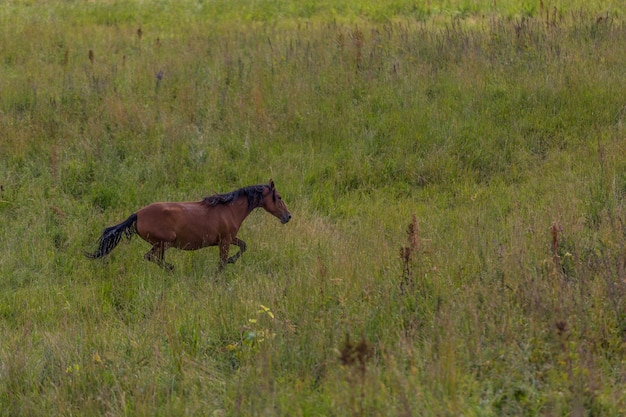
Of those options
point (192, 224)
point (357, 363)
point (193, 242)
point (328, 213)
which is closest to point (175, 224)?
point (192, 224)

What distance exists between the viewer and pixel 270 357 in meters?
4.68

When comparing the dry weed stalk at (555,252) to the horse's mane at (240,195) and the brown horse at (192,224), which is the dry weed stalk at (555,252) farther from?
the horse's mane at (240,195)

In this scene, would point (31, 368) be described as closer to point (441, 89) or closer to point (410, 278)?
point (410, 278)

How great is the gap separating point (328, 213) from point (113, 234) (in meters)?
2.52

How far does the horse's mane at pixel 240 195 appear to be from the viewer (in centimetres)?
736

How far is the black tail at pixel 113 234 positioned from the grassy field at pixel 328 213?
0.18 m

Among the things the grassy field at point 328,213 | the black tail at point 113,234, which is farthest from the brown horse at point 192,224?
the grassy field at point 328,213

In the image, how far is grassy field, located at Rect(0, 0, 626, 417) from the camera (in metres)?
4.47

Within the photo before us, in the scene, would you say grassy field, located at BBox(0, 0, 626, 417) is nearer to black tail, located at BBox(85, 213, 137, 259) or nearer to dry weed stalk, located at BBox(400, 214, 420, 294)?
dry weed stalk, located at BBox(400, 214, 420, 294)

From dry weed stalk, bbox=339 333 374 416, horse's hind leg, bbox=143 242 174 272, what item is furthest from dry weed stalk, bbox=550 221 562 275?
horse's hind leg, bbox=143 242 174 272

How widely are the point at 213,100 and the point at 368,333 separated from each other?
6503mm

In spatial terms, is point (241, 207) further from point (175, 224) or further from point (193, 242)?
point (175, 224)

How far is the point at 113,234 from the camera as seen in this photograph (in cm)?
714

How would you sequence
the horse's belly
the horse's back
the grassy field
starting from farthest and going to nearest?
the horse's belly < the horse's back < the grassy field
